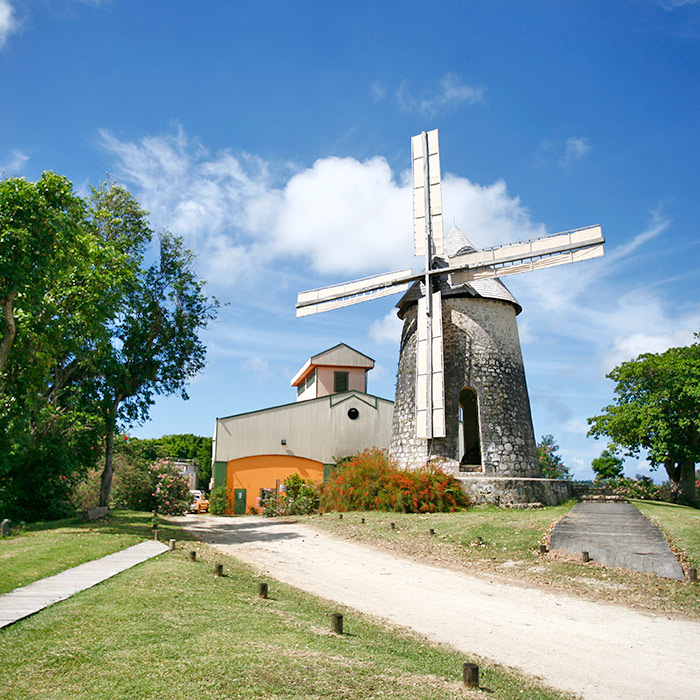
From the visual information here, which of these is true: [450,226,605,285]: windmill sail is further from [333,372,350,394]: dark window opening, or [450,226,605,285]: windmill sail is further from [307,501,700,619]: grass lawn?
[333,372,350,394]: dark window opening

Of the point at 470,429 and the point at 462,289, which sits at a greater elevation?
the point at 462,289

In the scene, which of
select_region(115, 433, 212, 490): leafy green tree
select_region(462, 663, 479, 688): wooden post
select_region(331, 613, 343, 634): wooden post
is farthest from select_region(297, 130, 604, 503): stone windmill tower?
select_region(115, 433, 212, 490): leafy green tree

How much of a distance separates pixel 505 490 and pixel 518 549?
249 inches

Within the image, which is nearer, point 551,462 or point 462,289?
point 462,289

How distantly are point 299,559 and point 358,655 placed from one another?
6.93 metres

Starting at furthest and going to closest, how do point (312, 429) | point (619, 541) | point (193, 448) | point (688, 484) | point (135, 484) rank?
1. point (193, 448)
2. point (312, 429)
3. point (688, 484)
4. point (135, 484)
5. point (619, 541)

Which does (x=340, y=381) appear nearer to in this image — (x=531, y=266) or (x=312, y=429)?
(x=312, y=429)

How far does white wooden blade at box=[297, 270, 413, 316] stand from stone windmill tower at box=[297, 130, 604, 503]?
0.04 metres

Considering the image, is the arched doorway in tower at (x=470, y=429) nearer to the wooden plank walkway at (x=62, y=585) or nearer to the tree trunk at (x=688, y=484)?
the tree trunk at (x=688, y=484)

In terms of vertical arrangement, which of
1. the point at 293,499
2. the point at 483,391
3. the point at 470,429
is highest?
the point at 483,391

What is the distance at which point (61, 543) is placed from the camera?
39.8 ft

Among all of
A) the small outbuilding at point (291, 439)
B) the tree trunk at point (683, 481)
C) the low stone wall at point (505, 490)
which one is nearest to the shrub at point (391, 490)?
the low stone wall at point (505, 490)

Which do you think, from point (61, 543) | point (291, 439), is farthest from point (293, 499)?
point (61, 543)

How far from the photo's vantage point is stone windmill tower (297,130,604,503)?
1892cm
